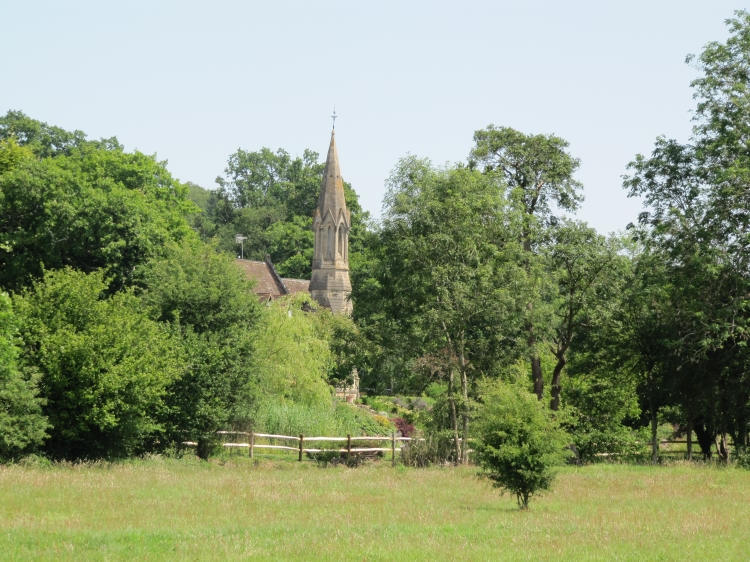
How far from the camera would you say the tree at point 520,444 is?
20828 mm

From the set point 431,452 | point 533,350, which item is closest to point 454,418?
point 431,452

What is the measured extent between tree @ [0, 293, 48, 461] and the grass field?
1.37 m

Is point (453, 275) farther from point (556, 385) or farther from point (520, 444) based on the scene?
point (520, 444)

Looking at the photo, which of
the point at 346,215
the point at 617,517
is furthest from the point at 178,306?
the point at 346,215

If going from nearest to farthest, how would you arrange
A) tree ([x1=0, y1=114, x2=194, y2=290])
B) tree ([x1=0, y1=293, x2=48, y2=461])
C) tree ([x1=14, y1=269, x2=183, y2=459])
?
tree ([x1=0, y1=293, x2=48, y2=461])
tree ([x1=14, y1=269, x2=183, y2=459])
tree ([x1=0, y1=114, x2=194, y2=290])

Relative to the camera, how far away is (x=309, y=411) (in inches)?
1706

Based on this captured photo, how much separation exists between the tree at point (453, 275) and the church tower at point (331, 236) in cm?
4662

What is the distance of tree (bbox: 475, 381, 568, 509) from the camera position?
2083 centimetres

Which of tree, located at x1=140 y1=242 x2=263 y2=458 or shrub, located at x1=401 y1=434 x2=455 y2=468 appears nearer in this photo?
tree, located at x1=140 y1=242 x2=263 y2=458

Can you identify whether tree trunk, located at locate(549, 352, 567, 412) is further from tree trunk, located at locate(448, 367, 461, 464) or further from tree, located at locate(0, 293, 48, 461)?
tree, located at locate(0, 293, 48, 461)

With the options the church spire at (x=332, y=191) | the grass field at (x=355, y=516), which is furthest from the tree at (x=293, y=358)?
the church spire at (x=332, y=191)

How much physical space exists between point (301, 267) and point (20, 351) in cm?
6815

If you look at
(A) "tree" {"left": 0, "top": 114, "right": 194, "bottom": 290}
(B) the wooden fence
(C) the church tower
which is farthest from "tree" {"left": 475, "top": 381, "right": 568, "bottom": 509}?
(C) the church tower

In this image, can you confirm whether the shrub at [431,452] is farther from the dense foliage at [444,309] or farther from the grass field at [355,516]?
the grass field at [355,516]
